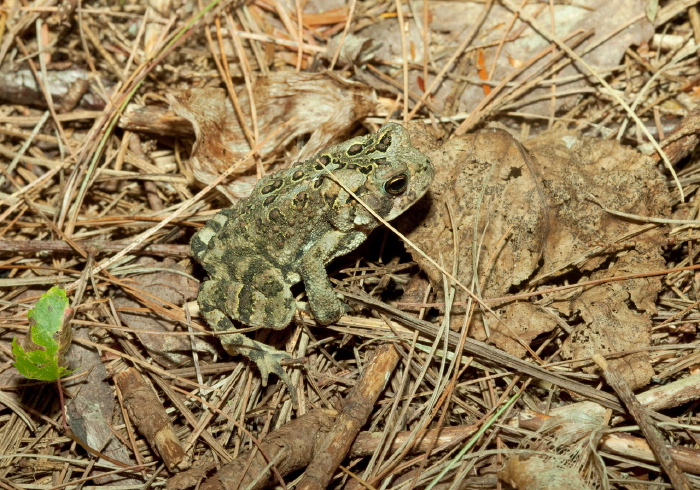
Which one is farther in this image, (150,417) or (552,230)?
(552,230)

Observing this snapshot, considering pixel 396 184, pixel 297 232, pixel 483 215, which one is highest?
pixel 396 184

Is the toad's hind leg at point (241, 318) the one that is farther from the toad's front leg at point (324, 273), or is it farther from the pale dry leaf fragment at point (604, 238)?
the pale dry leaf fragment at point (604, 238)

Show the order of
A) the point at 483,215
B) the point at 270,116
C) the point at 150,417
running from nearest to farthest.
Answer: the point at 150,417 < the point at 483,215 < the point at 270,116

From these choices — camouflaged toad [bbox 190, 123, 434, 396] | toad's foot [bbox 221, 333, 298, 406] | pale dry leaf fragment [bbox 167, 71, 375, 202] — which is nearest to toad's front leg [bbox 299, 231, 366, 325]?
camouflaged toad [bbox 190, 123, 434, 396]

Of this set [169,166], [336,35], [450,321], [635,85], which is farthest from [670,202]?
[169,166]

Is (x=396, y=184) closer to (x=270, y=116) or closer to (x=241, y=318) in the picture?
(x=241, y=318)

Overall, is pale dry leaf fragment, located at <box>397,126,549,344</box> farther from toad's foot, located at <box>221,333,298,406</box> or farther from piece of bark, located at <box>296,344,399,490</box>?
toad's foot, located at <box>221,333,298,406</box>

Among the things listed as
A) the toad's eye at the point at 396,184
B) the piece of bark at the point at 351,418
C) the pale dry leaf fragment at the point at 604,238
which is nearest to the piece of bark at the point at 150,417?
the piece of bark at the point at 351,418

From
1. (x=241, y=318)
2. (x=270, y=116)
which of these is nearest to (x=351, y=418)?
(x=241, y=318)
